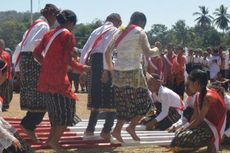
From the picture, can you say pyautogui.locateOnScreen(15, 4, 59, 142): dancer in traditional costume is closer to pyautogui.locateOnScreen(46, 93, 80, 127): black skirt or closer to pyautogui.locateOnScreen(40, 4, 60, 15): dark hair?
pyautogui.locateOnScreen(40, 4, 60, 15): dark hair

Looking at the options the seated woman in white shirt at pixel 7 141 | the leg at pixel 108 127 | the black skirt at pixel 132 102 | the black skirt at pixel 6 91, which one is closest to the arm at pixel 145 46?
the black skirt at pixel 132 102

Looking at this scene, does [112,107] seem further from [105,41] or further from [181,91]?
[181,91]

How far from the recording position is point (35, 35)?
6.98 m

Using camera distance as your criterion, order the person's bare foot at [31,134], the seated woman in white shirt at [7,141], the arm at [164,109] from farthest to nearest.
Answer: the arm at [164,109]
the person's bare foot at [31,134]
the seated woman in white shirt at [7,141]

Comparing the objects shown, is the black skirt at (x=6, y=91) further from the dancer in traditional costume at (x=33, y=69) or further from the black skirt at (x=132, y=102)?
the black skirt at (x=132, y=102)

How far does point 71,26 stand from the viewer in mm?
6367

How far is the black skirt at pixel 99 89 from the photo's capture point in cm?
723

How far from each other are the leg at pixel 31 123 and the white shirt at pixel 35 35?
87 centimetres

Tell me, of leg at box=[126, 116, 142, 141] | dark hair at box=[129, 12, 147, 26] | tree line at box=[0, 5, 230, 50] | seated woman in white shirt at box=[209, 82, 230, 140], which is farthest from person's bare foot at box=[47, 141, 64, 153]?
tree line at box=[0, 5, 230, 50]

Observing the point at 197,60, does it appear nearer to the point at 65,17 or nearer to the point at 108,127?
the point at 108,127

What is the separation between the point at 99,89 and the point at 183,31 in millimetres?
98357

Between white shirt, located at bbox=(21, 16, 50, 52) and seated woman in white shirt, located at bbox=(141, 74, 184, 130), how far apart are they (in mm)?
2265

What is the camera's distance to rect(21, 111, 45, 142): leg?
677 cm

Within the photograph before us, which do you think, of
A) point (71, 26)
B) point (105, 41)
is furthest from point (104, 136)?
point (71, 26)
